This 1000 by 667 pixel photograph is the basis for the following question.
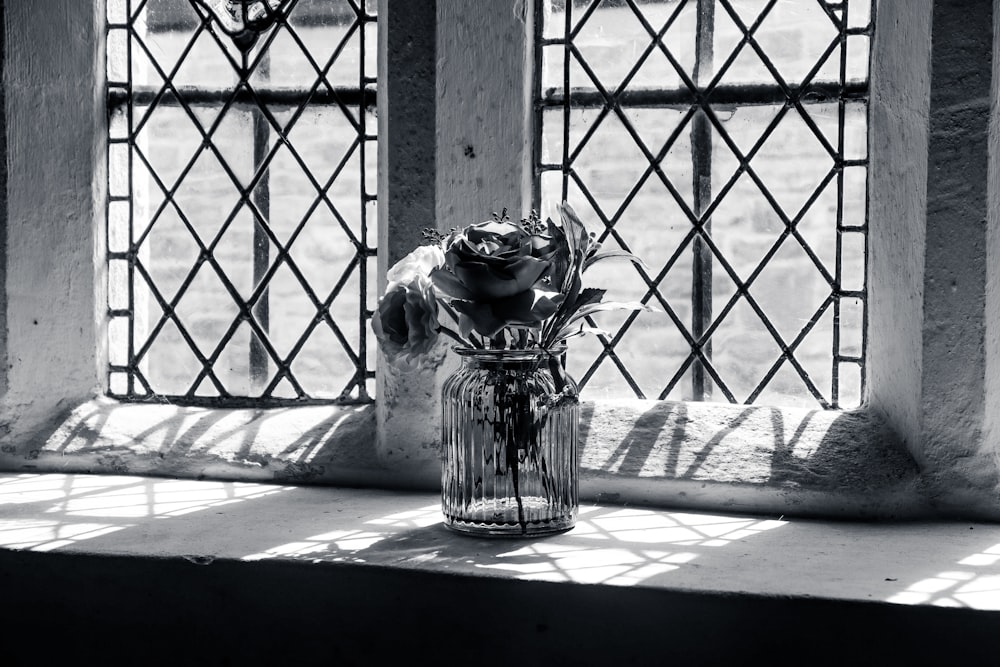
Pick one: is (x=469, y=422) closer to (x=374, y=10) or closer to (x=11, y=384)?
(x=374, y=10)

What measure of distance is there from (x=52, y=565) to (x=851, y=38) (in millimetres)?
1458

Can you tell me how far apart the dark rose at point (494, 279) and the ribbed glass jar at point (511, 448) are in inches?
4.0

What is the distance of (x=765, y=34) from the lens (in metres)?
1.63

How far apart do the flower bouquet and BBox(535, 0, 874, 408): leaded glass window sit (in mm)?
254

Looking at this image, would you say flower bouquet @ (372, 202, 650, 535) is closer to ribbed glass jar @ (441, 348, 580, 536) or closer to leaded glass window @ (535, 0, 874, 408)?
ribbed glass jar @ (441, 348, 580, 536)

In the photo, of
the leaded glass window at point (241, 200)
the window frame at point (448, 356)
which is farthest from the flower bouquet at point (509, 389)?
the leaded glass window at point (241, 200)

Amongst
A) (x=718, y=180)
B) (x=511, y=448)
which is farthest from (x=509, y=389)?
(x=718, y=180)

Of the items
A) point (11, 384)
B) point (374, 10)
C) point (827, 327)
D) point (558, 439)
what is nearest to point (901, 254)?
point (827, 327)

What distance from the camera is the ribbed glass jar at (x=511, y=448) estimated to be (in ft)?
4.50

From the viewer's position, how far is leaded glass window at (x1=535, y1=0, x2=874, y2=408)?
161 centimetres

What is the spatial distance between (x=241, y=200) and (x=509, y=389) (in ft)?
→ 2.46

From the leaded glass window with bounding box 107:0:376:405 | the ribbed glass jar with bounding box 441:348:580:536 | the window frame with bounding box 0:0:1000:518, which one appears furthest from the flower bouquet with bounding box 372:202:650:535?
the leaded glass window with bounding box 107:0:376:405

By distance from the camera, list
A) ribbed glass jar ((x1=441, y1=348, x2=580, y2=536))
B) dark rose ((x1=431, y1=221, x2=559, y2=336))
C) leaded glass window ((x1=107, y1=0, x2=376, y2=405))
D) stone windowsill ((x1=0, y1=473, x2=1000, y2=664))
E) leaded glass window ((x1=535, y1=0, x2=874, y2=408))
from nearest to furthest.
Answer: stone windowsill ((x1=0, y1=473, x2=1000, y2=664)) → dark rose ((x1=431, y1=221, x2=559, y2=336)) → ribbed glass jar ((x1=441, y1=348, x2=580, y2=536)) → leaded glass window ((x1=535, y1=0, x2=874, y2=408)) → leaded glass window ((x1=107, y1=0, x2=376, y2=405))

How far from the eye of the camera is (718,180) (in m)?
1.66
